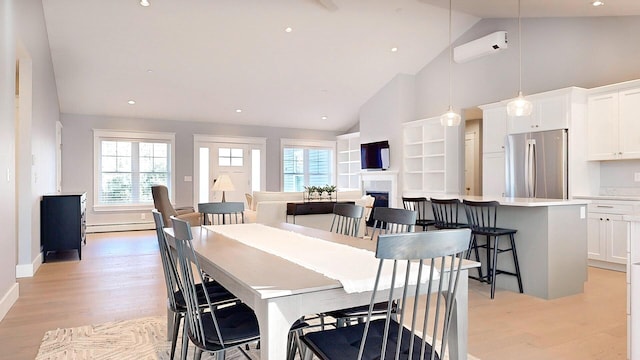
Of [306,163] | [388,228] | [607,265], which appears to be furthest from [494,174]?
[306,163]

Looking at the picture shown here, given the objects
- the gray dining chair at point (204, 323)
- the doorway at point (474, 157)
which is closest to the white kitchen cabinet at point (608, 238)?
the doorway at point (474, 157)

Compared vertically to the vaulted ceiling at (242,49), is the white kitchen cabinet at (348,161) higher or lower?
lower

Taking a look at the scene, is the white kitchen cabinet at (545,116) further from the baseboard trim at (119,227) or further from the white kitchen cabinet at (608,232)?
the baseboard trim at (119,227)

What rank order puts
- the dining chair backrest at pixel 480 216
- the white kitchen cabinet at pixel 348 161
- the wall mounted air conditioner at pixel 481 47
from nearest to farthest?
the dining chair backrest at pixel 480 216
the wall mounted air conditioner at pixel 481 47
the white kitchen cabinet at pixel 348 161

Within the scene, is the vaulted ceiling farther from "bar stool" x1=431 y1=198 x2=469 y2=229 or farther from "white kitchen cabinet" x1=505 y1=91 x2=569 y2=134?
"bar stool" x1=431 y1=198 x2=469 y2=229

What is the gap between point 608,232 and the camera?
5.01 meters

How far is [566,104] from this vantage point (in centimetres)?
536

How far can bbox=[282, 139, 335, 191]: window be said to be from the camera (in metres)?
10.6

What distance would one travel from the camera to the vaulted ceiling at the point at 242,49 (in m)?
5.84

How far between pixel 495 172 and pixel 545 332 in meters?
3.98

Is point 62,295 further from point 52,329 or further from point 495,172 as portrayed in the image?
point 495,172

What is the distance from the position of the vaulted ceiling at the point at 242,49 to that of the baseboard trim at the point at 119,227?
2.35 metres

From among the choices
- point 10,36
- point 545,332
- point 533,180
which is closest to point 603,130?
point 533,180

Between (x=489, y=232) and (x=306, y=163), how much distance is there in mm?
7318
